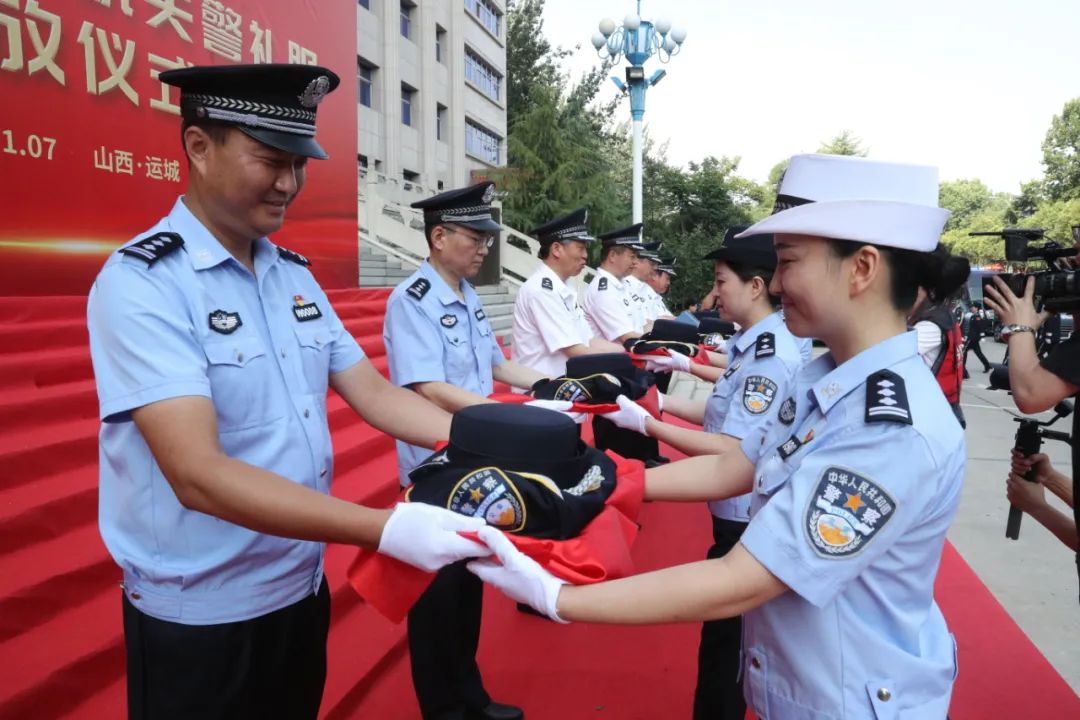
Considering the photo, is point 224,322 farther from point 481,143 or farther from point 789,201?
point 481,143

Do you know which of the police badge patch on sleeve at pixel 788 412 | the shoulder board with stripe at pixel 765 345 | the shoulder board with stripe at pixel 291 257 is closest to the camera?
the police badge patch on sleeve at pixel 788 412

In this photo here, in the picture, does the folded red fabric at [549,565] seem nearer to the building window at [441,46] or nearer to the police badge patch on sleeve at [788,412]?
the police badge patch on sleeve at [788,412]

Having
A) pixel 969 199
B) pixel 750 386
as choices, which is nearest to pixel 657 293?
pixel 750 386

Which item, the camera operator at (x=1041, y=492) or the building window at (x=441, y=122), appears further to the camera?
the building window at (x=441, y=122)

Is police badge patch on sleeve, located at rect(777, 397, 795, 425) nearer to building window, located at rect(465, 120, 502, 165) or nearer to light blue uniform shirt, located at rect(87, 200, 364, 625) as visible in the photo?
light blue uniform shirt, located at rect(87, 200, 364, 625)

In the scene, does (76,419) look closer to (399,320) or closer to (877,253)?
(399,320)

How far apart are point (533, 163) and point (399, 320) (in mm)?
16020

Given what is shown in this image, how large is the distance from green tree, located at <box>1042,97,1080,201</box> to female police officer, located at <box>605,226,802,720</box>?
3409cm

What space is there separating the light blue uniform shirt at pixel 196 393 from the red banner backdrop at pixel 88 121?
11.8 feet

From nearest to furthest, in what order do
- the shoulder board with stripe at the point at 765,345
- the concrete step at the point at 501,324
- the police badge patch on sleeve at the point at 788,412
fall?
the police badge patch on sleeve at the point at 788,412 → the shoulder board with stripe at the point at 765,345 → the concrete step at the point at 501,324

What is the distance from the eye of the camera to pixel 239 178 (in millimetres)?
1366

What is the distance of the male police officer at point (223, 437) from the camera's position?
1197mm

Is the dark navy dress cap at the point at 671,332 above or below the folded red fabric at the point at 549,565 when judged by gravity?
above

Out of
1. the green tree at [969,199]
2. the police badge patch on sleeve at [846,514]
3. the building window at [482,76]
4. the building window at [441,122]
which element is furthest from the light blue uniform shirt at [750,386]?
the green tree at [969,199]
